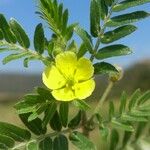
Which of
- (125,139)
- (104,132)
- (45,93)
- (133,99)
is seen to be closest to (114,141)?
(125,139)

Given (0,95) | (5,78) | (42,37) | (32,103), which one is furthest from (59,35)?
(5,78)

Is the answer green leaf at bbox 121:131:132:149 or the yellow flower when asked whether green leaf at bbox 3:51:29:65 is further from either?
green leaf at bbox 121:131:132:149

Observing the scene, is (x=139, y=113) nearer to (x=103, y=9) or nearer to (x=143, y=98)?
(x=143, y=98)

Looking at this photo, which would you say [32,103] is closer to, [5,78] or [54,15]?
[54,15]

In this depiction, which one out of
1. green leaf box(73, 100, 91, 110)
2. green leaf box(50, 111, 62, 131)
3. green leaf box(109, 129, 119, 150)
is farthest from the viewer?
green leaf box(109, 129, 119, 150)

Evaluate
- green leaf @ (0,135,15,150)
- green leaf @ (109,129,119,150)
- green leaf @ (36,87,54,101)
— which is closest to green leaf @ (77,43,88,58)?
green leaf @ (36,87,54,101)

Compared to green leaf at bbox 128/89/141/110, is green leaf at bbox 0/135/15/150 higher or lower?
lower
